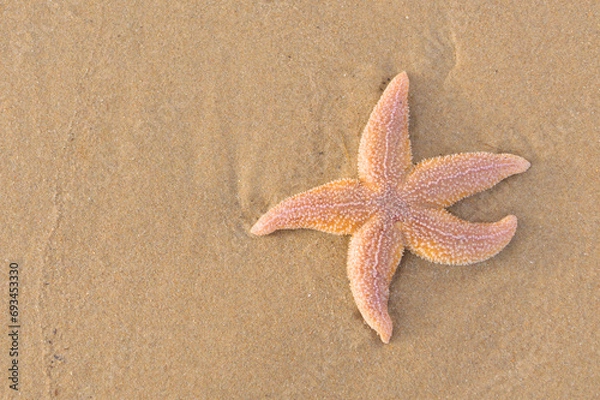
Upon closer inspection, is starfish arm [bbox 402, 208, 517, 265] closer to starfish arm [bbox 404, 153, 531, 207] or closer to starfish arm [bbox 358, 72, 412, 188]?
starfish arm [bbox 404, 153, 531, 207]

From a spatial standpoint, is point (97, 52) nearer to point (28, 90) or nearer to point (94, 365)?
point (28, 90)

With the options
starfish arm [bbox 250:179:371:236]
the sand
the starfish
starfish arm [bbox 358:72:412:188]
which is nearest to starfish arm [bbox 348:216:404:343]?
the starfish

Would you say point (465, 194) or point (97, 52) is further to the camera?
point (97, 52)

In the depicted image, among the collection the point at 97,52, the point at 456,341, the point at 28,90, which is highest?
the point at 97,52

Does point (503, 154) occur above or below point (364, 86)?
below

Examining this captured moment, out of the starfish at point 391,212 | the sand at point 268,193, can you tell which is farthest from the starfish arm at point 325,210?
the sand at point 268,193

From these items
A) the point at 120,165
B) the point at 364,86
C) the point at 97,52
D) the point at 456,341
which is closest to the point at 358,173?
the point at 364,86

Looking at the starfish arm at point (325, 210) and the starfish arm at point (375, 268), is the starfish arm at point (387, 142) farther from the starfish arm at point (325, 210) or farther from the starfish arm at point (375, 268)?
the starfish arm at point (375, 268)
